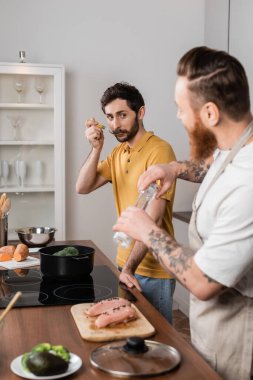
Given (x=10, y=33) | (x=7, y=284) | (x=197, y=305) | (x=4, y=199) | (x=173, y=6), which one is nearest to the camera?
(x=197, y=305)

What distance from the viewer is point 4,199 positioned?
8.95 ft

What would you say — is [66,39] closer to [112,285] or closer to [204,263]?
[112,285]

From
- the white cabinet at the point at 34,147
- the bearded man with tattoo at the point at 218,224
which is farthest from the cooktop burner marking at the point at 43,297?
the white cabinet at the point at 34,147

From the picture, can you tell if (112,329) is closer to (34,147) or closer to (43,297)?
(43,297)

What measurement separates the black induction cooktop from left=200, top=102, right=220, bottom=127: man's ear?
2.36 ft

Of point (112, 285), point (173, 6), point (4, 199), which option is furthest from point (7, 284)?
point (173, 6)

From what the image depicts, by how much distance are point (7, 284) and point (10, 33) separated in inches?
116

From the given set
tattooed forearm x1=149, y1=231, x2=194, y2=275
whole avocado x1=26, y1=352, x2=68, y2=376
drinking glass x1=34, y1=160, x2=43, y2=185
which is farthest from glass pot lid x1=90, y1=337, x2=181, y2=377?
drinking glass x1=34, y1=160, x2=43, y2=185

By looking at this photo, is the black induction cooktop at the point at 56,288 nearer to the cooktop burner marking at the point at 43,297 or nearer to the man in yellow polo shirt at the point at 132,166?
the cooktop burner marking at the point at 43,297

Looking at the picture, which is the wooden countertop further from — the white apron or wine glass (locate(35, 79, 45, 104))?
the white apron

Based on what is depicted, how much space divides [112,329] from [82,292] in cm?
45

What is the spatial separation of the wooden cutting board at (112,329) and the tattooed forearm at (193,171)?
60 cm

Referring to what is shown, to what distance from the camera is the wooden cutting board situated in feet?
5.00

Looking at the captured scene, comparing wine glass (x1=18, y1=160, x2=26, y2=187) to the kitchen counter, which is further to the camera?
Result: wine glass (x1=18, y1=160, x2=26, y2=187)
